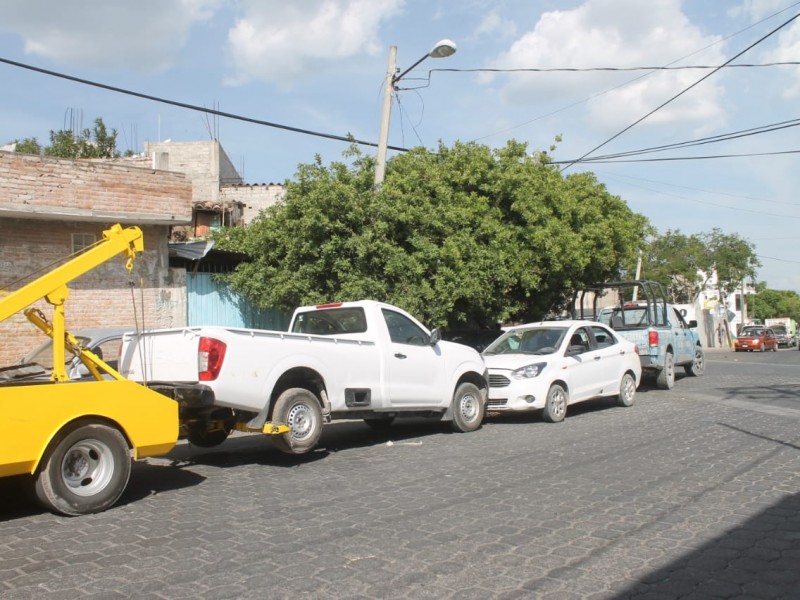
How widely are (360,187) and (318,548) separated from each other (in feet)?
36.8

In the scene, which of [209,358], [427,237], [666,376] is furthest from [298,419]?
[666,376]

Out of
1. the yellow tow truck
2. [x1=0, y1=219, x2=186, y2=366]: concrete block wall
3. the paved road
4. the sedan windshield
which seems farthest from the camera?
[x1=0, y1=219, x2=186, y2=366]: concrete block wall

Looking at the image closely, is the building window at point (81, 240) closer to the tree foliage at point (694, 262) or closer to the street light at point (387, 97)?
the street light at point (387, 97)

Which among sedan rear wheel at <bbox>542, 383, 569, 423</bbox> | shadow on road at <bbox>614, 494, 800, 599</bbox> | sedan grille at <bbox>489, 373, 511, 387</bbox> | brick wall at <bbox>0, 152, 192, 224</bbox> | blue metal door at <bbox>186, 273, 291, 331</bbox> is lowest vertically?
shadow on road at <bbox>614, 494, 800, 599</bbox>

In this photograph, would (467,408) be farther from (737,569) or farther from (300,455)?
(737,569)

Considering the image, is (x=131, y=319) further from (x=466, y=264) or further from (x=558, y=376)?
(x=558, y=376)

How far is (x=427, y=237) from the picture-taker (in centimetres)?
1512

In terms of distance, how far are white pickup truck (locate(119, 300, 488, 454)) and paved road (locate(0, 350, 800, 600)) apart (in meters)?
0.64

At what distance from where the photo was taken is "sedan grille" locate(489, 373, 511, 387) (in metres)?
11.9

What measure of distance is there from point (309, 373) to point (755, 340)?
1759 inches

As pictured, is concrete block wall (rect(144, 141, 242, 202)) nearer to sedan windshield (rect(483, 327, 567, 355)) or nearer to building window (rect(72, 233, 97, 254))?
building window (rect(72, 233, 97, 254))

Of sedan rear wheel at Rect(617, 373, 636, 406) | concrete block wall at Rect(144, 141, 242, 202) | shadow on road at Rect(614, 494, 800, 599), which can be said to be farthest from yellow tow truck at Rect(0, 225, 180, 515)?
concrete block wall at Rect(144, 141, 242, 202)

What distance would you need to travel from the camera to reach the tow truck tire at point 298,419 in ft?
27.1

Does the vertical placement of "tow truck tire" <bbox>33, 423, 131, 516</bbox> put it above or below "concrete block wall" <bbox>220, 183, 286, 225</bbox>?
below
